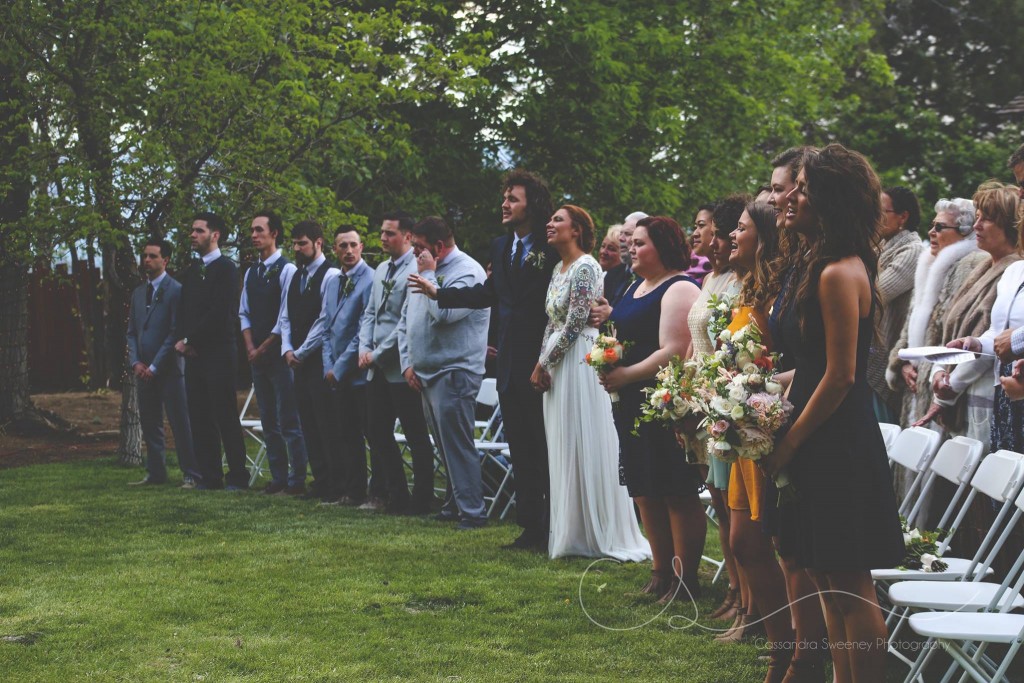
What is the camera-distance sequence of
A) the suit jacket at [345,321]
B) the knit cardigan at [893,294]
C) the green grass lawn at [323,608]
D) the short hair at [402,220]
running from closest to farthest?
the green grass lawn at [323,608], the knit cardigan at [893,294], the short hair at [402,220], the suit jacket at [345,321]

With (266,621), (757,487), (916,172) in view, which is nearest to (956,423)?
(757,487)

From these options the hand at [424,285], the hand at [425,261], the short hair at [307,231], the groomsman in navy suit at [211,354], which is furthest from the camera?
the groomsman in navy suit at [211,354]

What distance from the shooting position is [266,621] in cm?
580

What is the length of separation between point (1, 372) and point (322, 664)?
10534 millimetres

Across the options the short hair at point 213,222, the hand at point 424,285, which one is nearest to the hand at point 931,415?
the hand at point 424,285

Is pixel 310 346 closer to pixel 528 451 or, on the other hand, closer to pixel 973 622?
pixel 528 451

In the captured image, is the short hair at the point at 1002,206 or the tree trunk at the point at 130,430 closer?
the short hair at the point at 1002,206

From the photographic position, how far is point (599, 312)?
7.06 meters

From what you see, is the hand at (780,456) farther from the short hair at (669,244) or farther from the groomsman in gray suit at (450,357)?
the groomsman in gray suit at (450,357)

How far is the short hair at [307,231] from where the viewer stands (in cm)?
1040

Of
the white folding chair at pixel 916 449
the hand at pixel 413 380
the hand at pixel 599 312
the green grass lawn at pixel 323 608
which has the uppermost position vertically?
the hand at pixel 599 312

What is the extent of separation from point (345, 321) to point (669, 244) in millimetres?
4318

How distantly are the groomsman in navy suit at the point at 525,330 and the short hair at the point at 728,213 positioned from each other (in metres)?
2.30

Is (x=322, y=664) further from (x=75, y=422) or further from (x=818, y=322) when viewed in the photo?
(x=75, y=422)
